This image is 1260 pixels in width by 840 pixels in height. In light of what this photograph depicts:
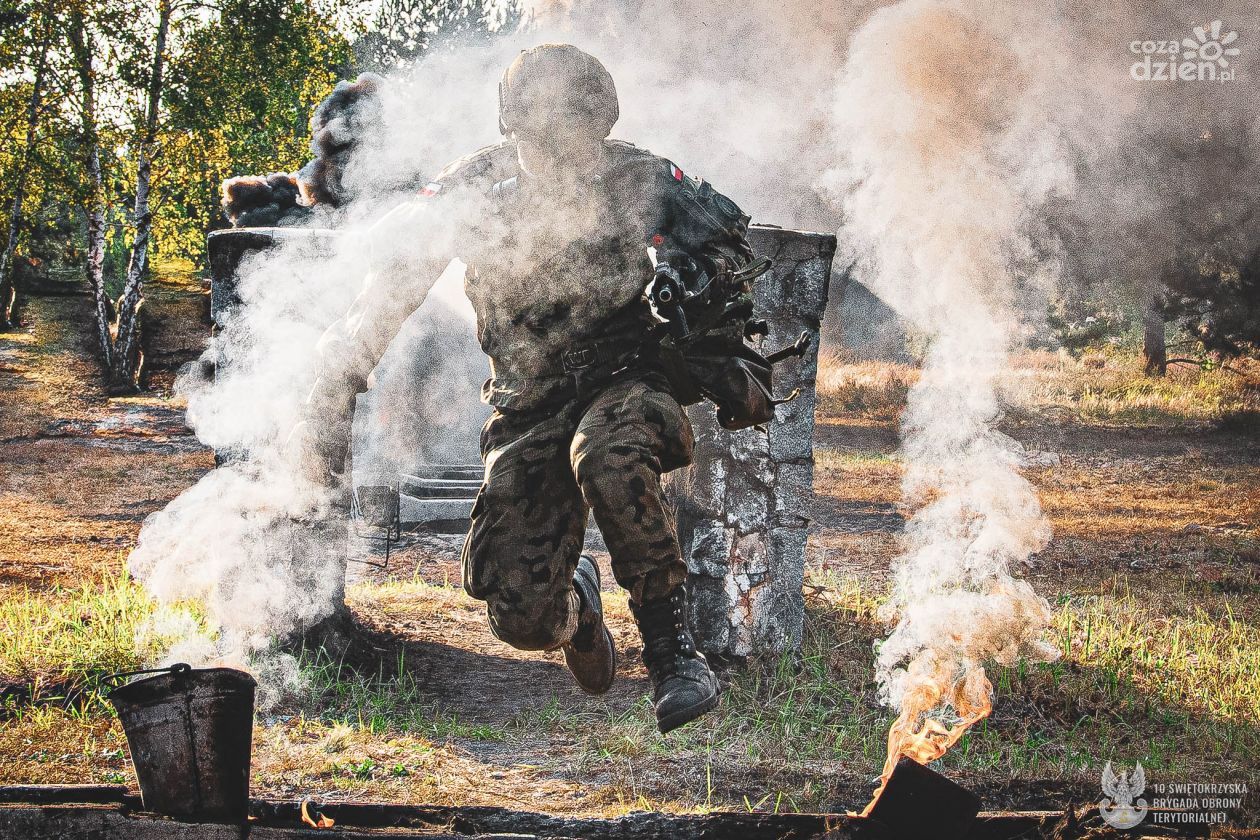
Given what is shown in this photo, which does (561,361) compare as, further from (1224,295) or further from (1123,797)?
(1224,295)

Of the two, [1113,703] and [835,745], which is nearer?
[835,745]

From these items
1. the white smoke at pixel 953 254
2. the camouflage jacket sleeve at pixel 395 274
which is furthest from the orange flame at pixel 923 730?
the camouflage jacket sleeve at pixel 395 274

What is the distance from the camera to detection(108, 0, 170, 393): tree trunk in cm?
1527

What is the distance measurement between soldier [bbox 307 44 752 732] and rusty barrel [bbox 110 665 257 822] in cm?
87

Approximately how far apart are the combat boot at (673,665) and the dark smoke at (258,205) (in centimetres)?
476

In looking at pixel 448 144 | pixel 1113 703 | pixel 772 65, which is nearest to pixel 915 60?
pixel 772 65

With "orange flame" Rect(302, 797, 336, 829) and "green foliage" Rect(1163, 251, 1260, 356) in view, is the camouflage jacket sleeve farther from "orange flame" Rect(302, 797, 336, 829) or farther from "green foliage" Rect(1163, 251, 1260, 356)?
"green foliage" Rect(1163, 251, 1260, 356)

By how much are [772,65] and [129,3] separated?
33.3ft

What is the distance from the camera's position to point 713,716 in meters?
5.66

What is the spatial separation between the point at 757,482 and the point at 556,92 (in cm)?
298

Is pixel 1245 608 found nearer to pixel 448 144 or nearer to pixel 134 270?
pixel 448 144

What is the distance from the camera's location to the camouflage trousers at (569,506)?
3.41m

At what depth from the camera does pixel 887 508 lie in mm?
11828

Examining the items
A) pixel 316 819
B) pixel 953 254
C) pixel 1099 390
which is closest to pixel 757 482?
pixel 316 819
